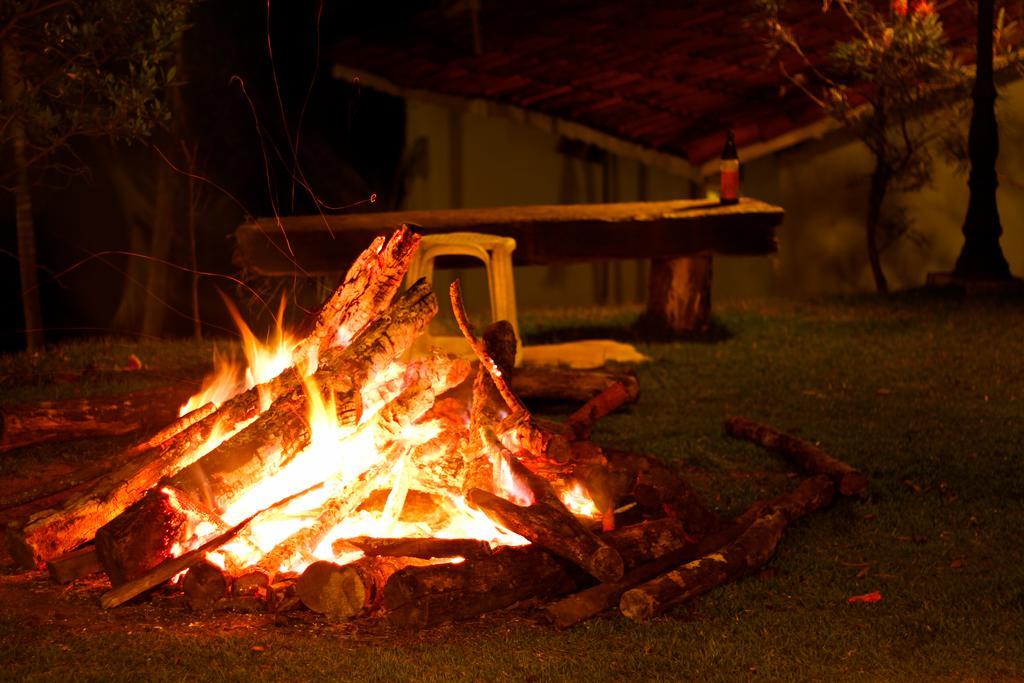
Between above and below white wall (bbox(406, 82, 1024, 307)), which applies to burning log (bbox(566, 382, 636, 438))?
below

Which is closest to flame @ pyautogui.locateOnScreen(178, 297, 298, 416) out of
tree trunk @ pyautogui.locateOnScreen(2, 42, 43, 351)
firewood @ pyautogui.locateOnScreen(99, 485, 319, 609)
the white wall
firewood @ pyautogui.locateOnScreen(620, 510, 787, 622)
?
firewood @ pyautogui.locateOnScreen(99, 485, 319, 609)

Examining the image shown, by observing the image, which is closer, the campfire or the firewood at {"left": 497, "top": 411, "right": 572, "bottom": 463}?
the campfire

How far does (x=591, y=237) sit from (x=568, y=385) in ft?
6.77

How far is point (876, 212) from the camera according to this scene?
12867 millimetres

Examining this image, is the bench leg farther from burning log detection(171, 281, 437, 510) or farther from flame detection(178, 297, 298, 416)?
burning log detection(171, 281, 437, 510)

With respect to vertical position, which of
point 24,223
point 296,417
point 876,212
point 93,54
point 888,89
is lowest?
point 296,417

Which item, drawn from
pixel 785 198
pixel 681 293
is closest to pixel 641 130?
pixel 785 198

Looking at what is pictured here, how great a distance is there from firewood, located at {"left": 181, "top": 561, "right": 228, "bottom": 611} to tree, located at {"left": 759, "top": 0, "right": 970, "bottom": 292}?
8.44m

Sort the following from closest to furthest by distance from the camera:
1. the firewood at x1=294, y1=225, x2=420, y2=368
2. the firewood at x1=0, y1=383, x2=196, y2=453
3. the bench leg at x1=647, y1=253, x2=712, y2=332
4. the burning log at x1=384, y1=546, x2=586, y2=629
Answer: the burning log at x1=384, y1=546, x2=586, y2=629 → the firewood at x1=294, y1=225, x2=420, y2=368 → the firewood at x1=0, y1=383, x2=196, y2=453 → the bench leg at x1=647, y1=253, x2=712, y2=332

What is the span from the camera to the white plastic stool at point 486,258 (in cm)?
868

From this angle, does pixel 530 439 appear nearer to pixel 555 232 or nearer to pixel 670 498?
pixel 670 498

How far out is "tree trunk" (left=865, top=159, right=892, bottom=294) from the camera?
12727mm

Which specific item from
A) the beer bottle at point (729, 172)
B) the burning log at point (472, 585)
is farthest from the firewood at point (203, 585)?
the beer bottle at point (729, 172)

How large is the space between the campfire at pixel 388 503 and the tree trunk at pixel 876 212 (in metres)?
6.64
